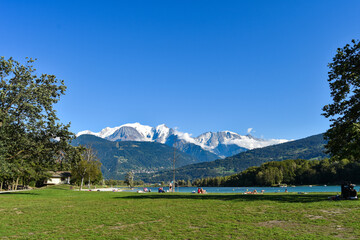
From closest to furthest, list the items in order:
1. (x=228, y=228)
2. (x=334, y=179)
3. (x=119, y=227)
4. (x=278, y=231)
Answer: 1. (x=278, y=231)
2. (x=228, y=228)
3. (x=119, y=227)
4. (x=334, y=179)

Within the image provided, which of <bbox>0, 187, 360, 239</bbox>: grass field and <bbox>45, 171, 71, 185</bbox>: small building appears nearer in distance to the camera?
<bbox>0, 187, 360, 239</bbox>: grass field

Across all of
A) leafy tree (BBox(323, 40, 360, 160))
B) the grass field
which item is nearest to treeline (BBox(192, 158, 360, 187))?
leafy tree (BBox(323, 40, 360, 160))

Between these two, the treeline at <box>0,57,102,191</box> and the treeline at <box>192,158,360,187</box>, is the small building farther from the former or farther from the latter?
the treeline at <box>192,158,360,187</box>

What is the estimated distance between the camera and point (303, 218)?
15719 millimetres

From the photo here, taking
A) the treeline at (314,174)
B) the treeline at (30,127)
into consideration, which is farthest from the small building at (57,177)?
the treeline at (314,174)

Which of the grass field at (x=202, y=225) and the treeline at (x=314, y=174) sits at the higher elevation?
the treeline at (x=314, y=174)

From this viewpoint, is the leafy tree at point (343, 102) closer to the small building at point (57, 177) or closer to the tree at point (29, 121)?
the tree at point (29, 121)

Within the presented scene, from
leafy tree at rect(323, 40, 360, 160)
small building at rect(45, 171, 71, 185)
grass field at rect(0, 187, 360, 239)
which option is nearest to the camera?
grass field at rect(0, 187, 360, 239)

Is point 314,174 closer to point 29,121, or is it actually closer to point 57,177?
point 57,177

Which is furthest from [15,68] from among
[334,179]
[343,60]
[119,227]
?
[334,179]

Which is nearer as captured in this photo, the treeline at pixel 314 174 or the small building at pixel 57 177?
the small building at pixel 57 177

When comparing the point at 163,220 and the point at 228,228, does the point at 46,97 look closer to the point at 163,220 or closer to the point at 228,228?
the point at 163,220

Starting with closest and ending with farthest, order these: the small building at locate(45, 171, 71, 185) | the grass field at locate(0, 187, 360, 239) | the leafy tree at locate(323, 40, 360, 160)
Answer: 1. the grass field at locate(0, 187, 360, 239)
2. the leafy tree at locate(323, 40, 360, 160)
3. the small building at locate(45, 171, 71, 185)

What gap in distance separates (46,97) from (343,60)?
3945 centimetres
